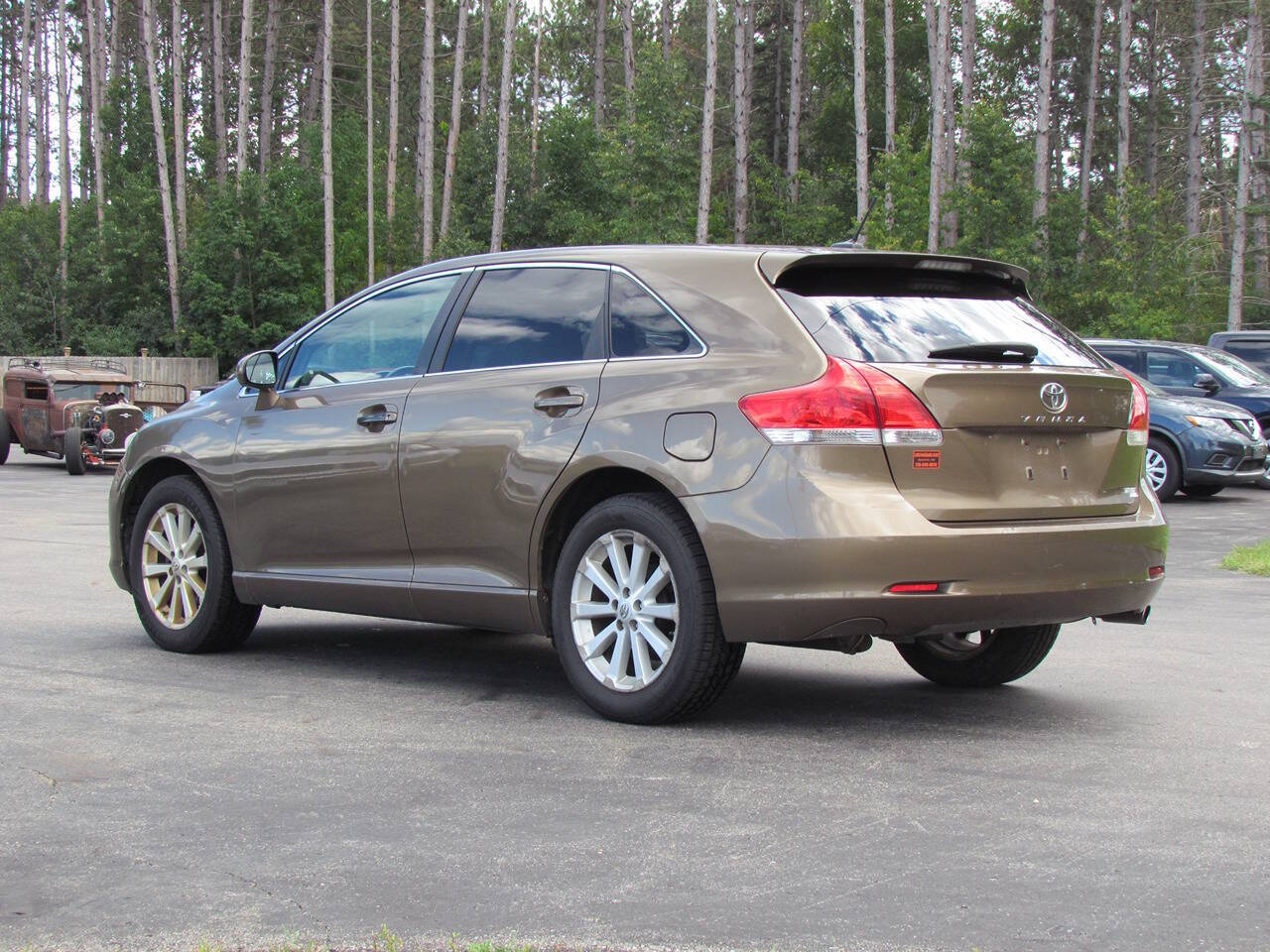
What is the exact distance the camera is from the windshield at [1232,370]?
21094mm

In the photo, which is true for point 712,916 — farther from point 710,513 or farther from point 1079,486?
point 1079,486

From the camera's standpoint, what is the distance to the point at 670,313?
5.96 meters

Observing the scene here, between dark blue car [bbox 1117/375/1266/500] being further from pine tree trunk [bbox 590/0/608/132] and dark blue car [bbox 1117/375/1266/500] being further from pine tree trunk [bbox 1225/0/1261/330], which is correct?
pine tree trunk [bbox 590/0/608/132]

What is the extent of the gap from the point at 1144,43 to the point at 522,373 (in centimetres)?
6435

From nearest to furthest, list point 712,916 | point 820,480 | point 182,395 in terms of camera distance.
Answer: point 712,916, point 820,480, point 182,395

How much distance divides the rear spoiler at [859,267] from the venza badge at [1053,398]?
0.51 meters

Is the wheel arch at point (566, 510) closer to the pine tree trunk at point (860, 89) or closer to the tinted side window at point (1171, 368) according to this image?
the tinted side window at point (1171, 368)

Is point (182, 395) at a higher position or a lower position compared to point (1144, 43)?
lower

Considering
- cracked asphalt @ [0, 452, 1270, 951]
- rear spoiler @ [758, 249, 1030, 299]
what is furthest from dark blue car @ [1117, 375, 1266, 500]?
rear spoiler @ [758, 249, 1030, 299]

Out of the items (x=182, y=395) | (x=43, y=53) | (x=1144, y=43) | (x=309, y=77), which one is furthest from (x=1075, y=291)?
(x=43, y=53)

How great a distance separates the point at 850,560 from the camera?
17.3ft

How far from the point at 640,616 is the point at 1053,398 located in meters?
1.69

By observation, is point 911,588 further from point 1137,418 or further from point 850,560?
point 1137,418

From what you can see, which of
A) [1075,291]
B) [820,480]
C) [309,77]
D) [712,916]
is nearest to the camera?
[712,916]
